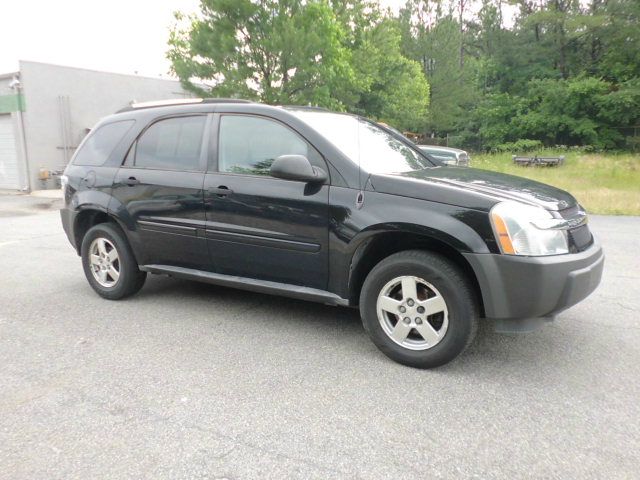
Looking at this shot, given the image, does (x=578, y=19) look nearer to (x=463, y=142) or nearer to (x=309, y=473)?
(x=463, y=142)

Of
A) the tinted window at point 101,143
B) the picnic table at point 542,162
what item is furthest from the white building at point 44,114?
the picnic table at point 542,162

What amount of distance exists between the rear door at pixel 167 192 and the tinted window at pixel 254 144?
213 millimetres

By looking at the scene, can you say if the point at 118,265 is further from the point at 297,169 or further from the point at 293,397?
the point at 293,397

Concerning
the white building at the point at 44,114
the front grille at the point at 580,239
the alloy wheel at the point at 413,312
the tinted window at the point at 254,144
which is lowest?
the alloy wheel at the point at 413,312

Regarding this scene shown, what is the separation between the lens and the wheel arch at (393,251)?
129 inches

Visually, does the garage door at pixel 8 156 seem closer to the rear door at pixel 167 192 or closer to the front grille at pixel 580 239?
the rear door at pixel 167 192

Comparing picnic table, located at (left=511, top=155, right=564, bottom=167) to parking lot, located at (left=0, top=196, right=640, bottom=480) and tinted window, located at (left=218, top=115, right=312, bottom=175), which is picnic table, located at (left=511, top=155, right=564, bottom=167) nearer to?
parking lot, located at (left=0, top=196, right=640, bottom=480)

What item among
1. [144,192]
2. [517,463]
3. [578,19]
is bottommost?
[517,463]

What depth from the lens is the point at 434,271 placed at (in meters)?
3.20

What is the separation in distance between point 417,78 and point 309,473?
107 ft

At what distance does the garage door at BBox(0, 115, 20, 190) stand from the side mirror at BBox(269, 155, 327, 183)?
19618mm

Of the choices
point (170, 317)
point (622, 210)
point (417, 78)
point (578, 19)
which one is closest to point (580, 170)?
point (622, 210)

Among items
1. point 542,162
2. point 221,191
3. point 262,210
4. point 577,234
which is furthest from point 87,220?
point 542,162

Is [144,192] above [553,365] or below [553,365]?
above
